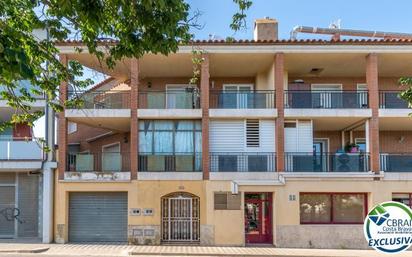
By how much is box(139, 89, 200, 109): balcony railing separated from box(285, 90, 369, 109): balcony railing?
4.22 metres

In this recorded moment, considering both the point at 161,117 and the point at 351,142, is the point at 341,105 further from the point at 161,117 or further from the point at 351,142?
the point at 161,117

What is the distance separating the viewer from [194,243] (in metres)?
21.4

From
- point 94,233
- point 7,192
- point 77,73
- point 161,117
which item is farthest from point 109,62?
point 7,192

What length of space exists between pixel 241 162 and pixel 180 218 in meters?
3.66

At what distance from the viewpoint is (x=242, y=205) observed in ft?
69.3

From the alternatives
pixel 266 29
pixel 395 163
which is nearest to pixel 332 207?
pixel 395 163

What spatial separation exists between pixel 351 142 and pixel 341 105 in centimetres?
291

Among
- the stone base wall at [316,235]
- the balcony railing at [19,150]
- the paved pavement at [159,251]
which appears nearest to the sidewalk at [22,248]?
the paved pavement at [159,251]

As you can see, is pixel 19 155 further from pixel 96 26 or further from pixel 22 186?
pixel 96 26

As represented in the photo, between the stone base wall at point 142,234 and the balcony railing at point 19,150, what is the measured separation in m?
5.40

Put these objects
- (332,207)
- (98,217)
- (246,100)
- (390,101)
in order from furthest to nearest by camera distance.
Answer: (390,101) < (246,100) < (98,217) < (332,207)

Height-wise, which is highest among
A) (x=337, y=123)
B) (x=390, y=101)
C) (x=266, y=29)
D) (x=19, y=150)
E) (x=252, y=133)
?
(x=266, y=29)

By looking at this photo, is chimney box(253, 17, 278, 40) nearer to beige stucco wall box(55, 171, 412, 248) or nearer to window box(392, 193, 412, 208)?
beige stucco wall box(55, 171, 412, 248)

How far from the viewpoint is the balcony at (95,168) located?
850 inches
